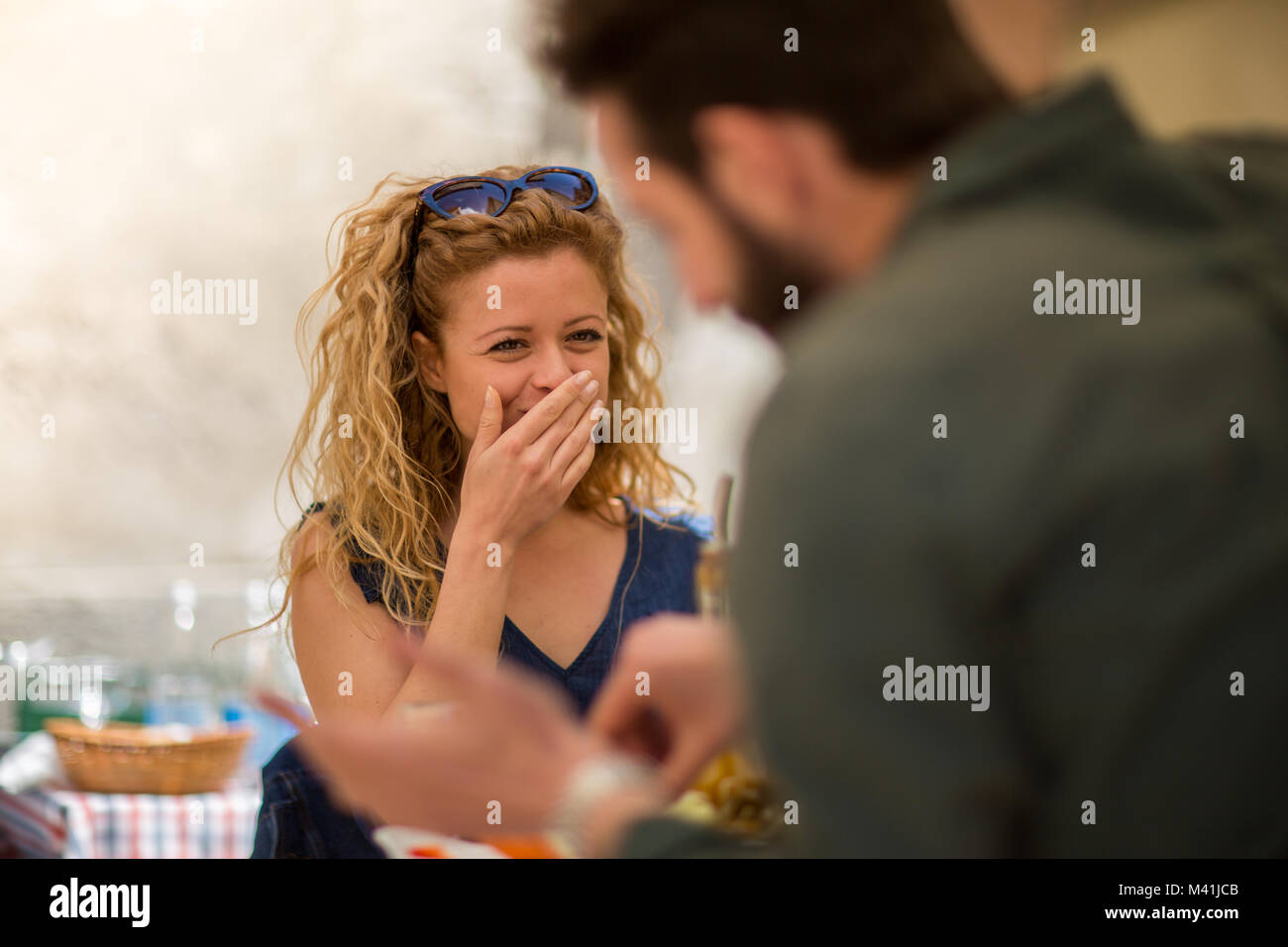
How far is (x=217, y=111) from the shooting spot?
4.91 feet

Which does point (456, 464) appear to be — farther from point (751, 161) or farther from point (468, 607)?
point (751, 161)

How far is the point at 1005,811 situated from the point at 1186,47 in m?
0.94

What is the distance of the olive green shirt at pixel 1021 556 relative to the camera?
1.48 feet

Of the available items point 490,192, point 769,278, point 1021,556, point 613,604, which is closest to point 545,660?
point 613,604

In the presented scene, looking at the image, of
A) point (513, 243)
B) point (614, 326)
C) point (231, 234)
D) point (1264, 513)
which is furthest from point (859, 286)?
point (231, 234)

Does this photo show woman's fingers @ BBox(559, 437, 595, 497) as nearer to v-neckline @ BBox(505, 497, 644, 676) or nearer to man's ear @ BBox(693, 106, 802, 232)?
v-neckline @ BBox(505, 497, 644, 676)

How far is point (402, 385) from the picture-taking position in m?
1.19

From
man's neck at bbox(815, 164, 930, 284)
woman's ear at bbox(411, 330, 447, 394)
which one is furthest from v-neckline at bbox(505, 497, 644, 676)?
man's neck at bbox(815, 164, 930, 284)

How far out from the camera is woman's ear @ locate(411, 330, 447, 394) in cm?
118

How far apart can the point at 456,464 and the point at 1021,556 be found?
0.83 metres

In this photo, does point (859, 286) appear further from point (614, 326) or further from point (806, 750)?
point (614, 326)

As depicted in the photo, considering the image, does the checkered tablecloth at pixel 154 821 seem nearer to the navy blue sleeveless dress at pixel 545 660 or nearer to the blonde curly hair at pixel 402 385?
the navy blue sleeveless dress at pixel 545 660

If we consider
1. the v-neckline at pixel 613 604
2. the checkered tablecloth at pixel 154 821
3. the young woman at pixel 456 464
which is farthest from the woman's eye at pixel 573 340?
the checkered tablecloth at pixel 154 821

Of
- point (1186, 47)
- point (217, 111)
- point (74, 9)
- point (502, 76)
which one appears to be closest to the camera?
point (1186, 47)
